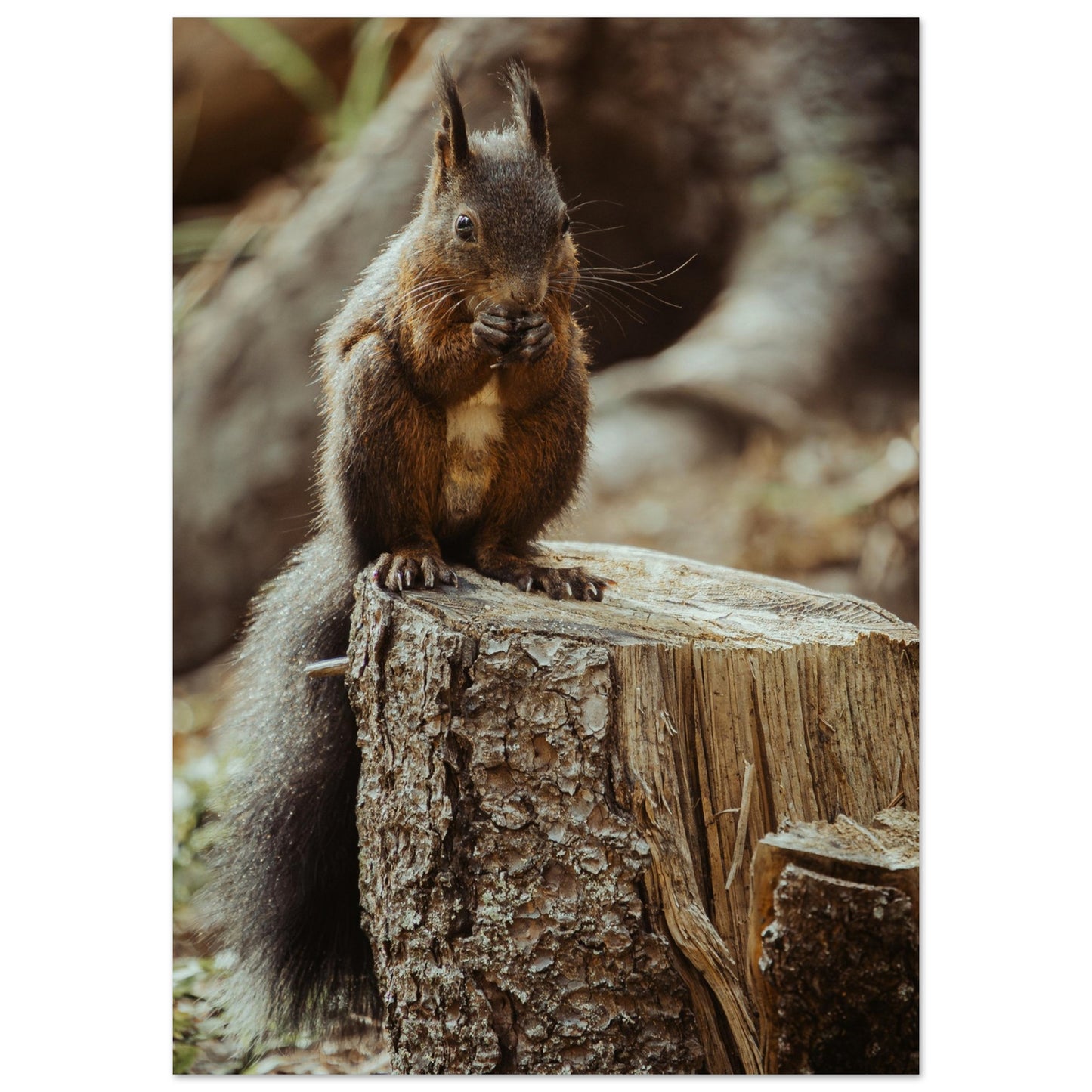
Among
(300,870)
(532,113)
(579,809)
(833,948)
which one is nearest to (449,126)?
(532,113)

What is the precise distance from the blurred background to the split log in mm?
795

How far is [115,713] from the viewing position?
2.30m

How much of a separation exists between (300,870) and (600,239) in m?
1.38

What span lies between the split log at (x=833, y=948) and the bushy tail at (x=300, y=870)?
794mm

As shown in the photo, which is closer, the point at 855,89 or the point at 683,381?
the point at 855,89

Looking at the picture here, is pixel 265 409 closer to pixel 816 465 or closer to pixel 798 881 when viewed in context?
pixel 816 465

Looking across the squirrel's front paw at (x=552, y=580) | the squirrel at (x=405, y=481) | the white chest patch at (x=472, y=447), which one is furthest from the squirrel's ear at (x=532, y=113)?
the squirrel's front paw at (x=552, y=580)

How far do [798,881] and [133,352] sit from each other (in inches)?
63.5

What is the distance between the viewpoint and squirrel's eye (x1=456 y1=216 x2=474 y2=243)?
2.08 metres

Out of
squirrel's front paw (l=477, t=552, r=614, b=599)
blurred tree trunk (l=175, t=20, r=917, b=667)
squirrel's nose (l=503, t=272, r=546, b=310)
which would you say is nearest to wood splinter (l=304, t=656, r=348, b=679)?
squirrel's front paw (l=477, t=552, r=614, b=599)

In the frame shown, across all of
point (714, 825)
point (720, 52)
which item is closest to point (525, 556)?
point (714, 825)

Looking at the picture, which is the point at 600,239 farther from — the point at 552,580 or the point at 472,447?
the point at 552,580

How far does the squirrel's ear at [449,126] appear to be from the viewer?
81.1 inches

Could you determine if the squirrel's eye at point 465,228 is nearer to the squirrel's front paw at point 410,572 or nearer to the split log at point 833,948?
the squirrel's front paw at point 410,572
